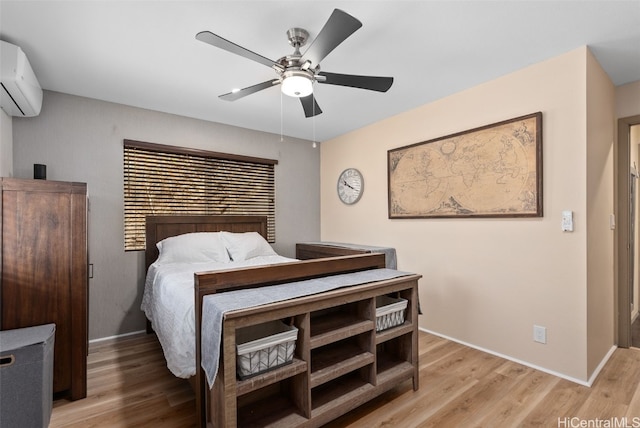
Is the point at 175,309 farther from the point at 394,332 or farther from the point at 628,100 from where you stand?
the point at 628,100

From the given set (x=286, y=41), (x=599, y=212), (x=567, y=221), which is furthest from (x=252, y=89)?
(x=599, y=212)

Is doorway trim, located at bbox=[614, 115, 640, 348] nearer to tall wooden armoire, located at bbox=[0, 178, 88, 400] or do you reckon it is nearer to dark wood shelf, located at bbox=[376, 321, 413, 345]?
dark wood shelf, located at bbox=[376, 321, 413, 345]

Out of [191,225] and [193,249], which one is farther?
[191,225]

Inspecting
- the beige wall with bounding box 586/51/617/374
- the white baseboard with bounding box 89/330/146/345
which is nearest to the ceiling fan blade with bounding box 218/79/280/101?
the beige wall with bounding box 586/51/617/374

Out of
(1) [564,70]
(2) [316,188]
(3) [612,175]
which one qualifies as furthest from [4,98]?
(3) [612,175]

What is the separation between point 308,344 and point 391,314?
68 centimetres

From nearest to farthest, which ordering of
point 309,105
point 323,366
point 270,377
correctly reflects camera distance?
point 270,377
point 323,366
point 309,105

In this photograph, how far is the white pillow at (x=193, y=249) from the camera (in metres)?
3.03

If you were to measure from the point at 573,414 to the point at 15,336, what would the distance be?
328 cm

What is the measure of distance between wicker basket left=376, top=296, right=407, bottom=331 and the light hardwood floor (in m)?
0.49

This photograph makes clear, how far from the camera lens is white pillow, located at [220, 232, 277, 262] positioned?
Result: 3.35 meters

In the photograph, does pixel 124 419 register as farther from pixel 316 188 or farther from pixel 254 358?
pixel 316 188

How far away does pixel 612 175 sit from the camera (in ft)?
8.63

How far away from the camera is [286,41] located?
2.08 metres
